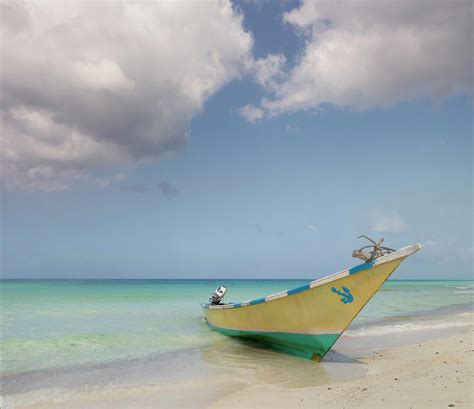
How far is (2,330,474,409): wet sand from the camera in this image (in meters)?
5.78

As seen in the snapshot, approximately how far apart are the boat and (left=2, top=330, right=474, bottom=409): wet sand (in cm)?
52

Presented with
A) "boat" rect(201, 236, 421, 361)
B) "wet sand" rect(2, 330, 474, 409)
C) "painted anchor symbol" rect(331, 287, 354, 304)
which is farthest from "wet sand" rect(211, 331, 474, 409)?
"painted anchor symbol" rect(331, 287, 354, 304)

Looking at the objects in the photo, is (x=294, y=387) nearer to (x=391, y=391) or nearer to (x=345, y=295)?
(x=391, y=391)

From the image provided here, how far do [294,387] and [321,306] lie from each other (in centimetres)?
221

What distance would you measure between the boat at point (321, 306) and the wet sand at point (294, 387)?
1.70ft

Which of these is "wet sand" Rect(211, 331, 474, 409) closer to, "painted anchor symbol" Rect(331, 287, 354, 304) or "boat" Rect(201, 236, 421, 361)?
"boat" Rect(201, 236, 421, 361)

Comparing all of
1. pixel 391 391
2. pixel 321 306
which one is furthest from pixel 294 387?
pixel 321 306

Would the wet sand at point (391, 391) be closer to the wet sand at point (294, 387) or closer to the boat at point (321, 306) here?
the wet sand at point (294, 387)

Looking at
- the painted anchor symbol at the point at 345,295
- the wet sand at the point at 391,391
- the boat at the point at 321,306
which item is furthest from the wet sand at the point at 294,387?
the painted anchor symbol at the point at 345,295

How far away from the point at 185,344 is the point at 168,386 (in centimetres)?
457

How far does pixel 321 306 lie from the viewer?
28.1 ft

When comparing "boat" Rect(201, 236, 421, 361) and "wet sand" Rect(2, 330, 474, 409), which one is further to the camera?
"boat" Rect(201, 236, 421, 361)

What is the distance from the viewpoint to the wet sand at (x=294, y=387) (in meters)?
5.78

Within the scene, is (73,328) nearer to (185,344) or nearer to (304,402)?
(185,344)
